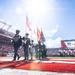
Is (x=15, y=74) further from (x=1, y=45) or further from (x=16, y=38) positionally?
(x=1, y=45)

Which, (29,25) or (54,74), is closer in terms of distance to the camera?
(54,74)

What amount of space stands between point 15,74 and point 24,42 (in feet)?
22.4

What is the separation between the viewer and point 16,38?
Answer: 10703mm

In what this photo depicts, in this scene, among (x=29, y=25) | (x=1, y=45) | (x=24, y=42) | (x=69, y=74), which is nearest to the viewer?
(x=69, y=74)

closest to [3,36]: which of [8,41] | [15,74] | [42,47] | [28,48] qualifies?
[8,41]

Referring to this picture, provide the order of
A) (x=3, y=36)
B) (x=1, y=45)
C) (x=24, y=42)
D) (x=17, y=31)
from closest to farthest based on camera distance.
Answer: (x=17, y=31) → (x=24, y=42) → (x=1, y=45) → (x=3, y=36)

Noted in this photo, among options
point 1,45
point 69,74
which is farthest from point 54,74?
point 1,45

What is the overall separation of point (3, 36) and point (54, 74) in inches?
1674

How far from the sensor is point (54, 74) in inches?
192

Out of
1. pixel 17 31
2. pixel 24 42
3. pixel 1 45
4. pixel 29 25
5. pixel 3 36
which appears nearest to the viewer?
pixel 17 31

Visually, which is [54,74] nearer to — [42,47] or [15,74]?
[15,74]

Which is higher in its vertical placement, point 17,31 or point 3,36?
point 3,36

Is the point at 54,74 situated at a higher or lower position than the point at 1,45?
lower

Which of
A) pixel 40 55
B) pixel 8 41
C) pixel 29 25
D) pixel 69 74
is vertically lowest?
pixel 69 74
